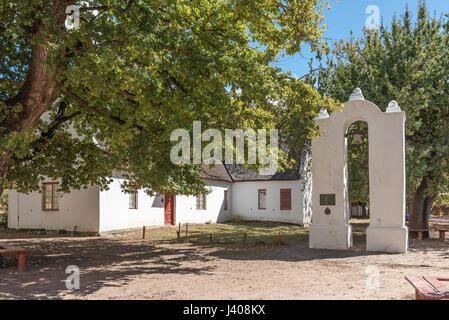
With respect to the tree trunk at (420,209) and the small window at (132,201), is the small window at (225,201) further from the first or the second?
the tree trunk at (420,209)

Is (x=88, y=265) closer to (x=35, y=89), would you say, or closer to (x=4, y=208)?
(x=35, y=89)

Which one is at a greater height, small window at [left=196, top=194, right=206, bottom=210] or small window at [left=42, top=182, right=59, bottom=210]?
small window at [left=42, top=182, right=59, bottom=210]

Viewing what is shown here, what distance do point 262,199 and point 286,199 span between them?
2.14 meters

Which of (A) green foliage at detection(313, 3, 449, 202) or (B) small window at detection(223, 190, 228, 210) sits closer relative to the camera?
(A) green foliage at detection(313, 3, 449, 202)

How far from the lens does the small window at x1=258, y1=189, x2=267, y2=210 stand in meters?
28.4

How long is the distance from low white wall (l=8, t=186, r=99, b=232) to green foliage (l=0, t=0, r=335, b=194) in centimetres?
772

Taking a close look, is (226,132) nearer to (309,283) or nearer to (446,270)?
(309,283)

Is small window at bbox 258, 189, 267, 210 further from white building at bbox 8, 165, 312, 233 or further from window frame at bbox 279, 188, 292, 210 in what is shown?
window frame at bbox 279, 188, 292, 210

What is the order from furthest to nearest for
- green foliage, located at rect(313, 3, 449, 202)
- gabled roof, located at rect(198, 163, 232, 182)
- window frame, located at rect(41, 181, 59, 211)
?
1. gabled roof, located at rect(198, 163, 232, 182)
2. window frame, located at rect(41, 181, 59, 211)
3. green foliage, located at rect(313, 3, 449, 202)

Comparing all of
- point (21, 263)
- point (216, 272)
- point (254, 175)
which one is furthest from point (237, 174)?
point (21, 263)

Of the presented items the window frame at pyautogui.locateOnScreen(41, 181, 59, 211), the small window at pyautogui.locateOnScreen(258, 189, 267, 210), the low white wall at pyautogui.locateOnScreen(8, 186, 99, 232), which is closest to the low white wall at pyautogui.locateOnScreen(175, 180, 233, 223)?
the small window at pyautogui.locateOnScreen(258, 189, 267, 210)

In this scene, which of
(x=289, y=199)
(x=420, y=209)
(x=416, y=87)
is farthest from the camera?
(x=289, y=199)

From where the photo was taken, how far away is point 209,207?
2753cm
